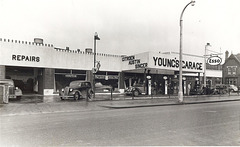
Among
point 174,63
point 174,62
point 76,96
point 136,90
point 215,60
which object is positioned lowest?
point 76,96

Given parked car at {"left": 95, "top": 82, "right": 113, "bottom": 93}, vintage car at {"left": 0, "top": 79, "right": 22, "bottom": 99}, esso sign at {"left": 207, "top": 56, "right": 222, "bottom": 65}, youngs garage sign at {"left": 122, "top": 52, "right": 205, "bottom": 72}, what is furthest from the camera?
esso sign at {"left": 207, "top": 56, "right": 222, "bottom": 65}

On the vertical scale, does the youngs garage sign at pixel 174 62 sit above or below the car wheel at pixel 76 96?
above

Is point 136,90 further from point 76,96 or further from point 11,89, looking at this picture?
point 11,89

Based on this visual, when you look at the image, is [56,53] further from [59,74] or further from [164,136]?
[164,136]

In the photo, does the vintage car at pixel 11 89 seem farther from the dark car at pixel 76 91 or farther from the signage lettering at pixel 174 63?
the signage lettering at pixel 174 63

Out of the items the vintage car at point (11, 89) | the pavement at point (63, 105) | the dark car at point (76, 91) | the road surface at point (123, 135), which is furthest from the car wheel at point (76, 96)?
the road surface at point (123, 135)

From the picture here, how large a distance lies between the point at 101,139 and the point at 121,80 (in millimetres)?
23501

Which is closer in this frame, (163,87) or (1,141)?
(1,141)

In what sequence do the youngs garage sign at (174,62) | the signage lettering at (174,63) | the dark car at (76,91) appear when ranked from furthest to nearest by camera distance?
1. the signage lettering at (174,63)
2. the youngs garage sign at (174,62)
3. the dark car at (76,91)

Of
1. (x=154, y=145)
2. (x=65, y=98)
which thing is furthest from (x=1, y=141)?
(x=65, y=98)

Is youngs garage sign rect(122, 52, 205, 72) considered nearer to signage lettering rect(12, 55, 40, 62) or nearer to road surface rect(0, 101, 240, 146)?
signage lettering rect(12, 55, 40, 62)

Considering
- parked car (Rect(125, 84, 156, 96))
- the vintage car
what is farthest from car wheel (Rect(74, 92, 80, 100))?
parked car (Rect(125, 84, 156, 96))

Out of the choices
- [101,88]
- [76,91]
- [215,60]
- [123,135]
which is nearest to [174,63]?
[215,60]

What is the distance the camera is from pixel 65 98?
19.9 metres
